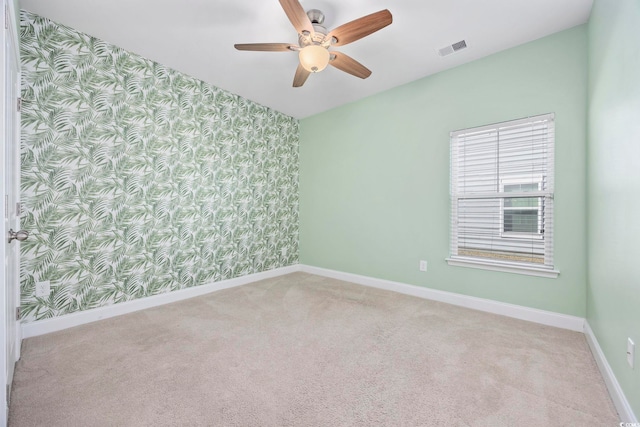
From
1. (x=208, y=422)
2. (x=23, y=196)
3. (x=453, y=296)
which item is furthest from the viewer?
(x=453, y=296)

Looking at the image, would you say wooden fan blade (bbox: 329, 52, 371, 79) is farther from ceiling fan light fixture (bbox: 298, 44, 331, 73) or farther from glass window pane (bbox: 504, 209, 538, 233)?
glass window pane (bbox: 504, 209, 538, 233)

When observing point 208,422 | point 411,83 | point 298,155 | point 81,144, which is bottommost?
point 208,422

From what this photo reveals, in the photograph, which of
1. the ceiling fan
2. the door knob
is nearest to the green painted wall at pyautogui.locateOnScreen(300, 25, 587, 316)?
the ceiling fan

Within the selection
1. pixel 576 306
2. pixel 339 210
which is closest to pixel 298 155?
pixel 339 210

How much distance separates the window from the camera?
2.56 meters

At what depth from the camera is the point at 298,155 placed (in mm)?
4734

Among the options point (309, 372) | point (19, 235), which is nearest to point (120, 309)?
point (19, 235)

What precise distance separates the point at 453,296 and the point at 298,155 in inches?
122

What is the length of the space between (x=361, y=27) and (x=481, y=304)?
2748 mm

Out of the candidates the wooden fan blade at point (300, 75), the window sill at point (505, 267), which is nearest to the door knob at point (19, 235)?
the wooden fan blade at point (300, 75)

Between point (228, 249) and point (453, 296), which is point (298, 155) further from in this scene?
point (453, 296)

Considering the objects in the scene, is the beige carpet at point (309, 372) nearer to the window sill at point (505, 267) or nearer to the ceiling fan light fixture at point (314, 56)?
the window sill at point (505, 267)

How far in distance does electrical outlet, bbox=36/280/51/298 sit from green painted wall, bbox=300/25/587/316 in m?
3.07

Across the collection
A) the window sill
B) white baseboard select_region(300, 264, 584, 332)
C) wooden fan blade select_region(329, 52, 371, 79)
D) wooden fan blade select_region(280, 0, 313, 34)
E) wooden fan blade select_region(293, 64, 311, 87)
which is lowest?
white baseboard select_region(300, 264, 584, 332)
